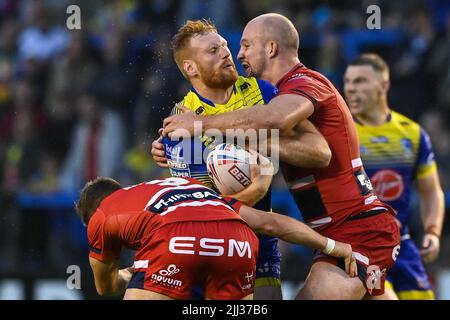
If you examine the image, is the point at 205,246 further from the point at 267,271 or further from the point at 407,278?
the point at 407,278

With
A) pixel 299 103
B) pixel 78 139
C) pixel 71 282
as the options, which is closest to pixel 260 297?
pixel 299 103

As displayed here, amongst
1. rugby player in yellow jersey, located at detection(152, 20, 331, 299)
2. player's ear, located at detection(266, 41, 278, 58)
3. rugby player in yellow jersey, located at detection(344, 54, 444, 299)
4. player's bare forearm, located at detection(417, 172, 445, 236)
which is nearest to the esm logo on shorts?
rugby player in yellow jersey, located at detection(152, 20, 331, 299)

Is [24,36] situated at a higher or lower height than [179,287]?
higher

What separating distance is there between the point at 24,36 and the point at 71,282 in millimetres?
5381

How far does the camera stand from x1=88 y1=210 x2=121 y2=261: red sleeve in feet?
20.2

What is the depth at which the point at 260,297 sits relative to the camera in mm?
6820

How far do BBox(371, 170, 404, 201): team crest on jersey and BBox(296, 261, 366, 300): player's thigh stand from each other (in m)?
2.01

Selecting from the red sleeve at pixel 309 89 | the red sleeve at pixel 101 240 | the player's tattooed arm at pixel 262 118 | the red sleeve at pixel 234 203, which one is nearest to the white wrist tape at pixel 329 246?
the red sleeve at pixel 234 203

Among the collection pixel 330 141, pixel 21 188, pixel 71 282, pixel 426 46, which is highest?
pixel 426 46

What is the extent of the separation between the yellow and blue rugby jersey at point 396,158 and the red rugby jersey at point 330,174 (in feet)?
5.80

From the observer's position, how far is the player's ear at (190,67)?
6852 millimetres

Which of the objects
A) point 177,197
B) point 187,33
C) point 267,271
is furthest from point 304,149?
point 187,33

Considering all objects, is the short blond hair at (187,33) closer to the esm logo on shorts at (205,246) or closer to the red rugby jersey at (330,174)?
the red rugby jersey at (330,174)

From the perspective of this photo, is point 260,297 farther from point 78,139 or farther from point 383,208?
point 78,139
